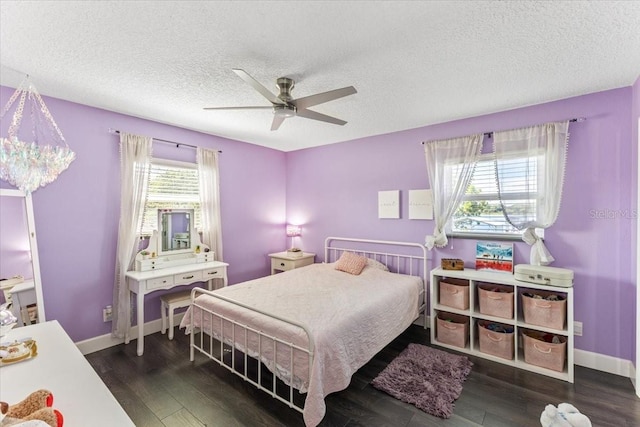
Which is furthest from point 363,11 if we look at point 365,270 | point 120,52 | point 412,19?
point 365,270

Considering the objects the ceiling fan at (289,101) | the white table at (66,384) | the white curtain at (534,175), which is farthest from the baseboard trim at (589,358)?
the ceiling fan at (289,101)

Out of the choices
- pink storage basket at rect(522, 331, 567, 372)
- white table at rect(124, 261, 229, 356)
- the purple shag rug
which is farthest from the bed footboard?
pink storage basket at rect(522, 331, 567, 372)

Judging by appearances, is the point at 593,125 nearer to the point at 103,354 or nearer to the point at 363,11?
the point at 363,11

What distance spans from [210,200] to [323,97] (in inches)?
99.0

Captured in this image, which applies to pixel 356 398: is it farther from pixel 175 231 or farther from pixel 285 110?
pixel 175 231

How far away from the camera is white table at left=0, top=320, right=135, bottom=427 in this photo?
114cm

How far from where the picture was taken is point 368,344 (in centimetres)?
233

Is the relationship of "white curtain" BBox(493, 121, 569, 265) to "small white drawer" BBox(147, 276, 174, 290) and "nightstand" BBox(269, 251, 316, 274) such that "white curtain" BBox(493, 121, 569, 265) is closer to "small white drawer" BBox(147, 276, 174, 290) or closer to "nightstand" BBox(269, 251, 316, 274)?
"nightstand" BBox(269, 251, 316, 274)

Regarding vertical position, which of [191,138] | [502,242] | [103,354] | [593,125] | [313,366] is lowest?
[103,354]

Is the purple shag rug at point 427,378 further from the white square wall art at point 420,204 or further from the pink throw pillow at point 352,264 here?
the white square wall art at point 420,204

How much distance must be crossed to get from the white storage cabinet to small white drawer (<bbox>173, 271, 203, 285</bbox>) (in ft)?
9.04

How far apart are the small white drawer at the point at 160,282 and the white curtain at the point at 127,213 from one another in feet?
1.19

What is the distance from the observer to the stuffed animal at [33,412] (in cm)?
97

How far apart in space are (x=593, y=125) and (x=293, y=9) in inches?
117
